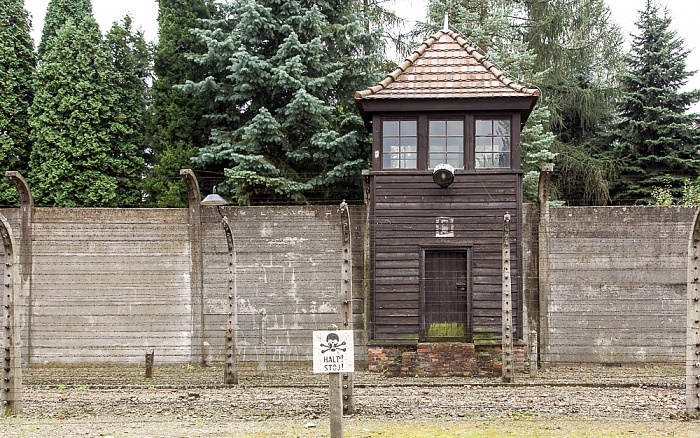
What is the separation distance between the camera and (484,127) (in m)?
13.9

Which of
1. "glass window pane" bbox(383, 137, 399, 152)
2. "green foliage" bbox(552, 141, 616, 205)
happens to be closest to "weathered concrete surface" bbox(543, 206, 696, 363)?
"glass window pane" bbox(383, 137, 399, 152)

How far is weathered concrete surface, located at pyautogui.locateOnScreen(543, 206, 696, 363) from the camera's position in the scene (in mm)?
14438

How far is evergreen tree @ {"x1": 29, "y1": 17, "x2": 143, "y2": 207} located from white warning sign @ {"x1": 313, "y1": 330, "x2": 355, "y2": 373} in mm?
13483

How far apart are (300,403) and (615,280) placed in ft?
23.9

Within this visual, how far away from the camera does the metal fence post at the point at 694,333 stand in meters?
8.98

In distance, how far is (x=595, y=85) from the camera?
24.9 meters

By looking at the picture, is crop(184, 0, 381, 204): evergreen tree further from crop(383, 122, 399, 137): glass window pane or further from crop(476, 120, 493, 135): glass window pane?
crop(476, 120, 493, 135): glass window pane

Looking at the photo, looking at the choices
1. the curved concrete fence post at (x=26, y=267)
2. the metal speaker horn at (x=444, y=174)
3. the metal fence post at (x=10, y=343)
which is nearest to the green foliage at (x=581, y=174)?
the metal speaker horn at (x=444, y=174)

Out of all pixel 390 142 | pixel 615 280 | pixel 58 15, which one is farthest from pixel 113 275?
pixel 58 15

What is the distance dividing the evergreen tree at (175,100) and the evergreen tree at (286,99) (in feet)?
2.45

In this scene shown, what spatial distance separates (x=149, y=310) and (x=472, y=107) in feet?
23.4

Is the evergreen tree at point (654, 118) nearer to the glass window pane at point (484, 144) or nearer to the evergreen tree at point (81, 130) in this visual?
the glass window pane at point (484, 144)

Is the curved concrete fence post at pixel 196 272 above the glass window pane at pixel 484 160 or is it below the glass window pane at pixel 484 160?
below

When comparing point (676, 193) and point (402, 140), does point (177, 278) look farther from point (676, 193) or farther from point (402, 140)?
point (676, 193)
